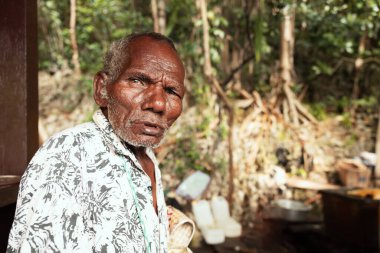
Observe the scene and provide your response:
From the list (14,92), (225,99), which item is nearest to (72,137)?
(14,92)

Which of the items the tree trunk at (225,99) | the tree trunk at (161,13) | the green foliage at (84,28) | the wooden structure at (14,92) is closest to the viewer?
the wooden structure at (14,92)

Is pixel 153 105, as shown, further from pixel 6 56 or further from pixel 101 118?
pixel 6 56

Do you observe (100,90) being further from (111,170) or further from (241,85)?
(241,85)

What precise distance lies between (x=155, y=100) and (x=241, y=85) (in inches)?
353

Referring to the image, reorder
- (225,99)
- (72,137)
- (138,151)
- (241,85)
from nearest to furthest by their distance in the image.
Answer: (72,137) < (138,151) < (225,99) < (241,85)

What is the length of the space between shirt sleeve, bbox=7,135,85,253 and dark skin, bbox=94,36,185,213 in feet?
0.94

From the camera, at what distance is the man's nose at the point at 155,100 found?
4.43ft

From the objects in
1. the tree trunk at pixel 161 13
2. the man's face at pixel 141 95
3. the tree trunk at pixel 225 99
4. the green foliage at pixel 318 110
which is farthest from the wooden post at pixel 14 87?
the green foliage at pixel 318 110

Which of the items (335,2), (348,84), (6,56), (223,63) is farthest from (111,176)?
(348,84)

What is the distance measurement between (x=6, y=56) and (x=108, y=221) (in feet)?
3.09

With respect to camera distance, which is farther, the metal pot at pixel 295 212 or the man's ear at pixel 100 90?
the metal pot at pixel 295 212

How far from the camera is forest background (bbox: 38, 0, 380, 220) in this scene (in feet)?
23.8

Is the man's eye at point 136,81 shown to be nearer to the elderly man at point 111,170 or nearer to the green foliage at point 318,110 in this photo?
the elderly man at point 111,170

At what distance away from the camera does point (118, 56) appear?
54.4 inches
